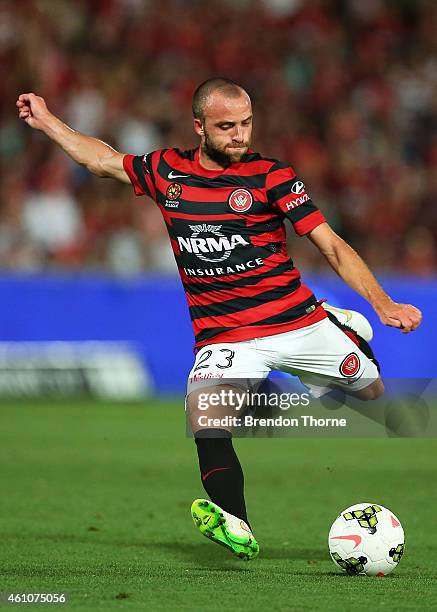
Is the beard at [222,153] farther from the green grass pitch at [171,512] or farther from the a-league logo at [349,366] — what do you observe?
the green grass pitch at [171,512]

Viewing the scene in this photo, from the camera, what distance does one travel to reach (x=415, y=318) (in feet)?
19.6

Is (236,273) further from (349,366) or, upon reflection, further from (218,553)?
(218,553)

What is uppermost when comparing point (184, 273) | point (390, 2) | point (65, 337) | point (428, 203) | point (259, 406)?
point (390, 2)

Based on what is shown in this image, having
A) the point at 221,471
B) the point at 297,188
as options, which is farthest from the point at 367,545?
the point at 297,188

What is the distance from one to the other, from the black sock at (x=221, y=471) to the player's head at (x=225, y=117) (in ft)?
4.70

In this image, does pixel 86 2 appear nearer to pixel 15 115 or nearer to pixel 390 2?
pixel 15 115

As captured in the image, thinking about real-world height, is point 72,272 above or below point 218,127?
above

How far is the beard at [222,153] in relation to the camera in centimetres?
648

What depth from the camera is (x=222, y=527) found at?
6.08 meters

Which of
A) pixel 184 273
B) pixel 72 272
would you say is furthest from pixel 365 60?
pixel 184 273

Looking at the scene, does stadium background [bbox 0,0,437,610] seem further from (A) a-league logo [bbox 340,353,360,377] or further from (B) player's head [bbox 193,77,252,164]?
(B) player's head [bbox 193,77,252,164]

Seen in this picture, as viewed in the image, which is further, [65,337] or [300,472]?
A: [65,337]

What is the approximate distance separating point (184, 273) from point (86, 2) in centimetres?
1274

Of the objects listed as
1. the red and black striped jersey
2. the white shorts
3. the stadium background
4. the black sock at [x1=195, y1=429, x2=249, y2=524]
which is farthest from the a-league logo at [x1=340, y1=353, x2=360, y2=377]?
the stadium background
